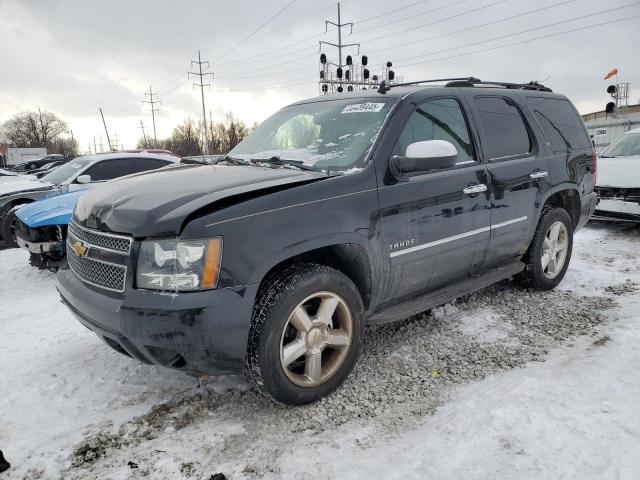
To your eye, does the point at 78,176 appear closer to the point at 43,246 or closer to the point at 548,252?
the point at 43,246

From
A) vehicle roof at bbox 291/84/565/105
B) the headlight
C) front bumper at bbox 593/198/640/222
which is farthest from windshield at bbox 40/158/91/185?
front bumper at bbox 593/198/640/222

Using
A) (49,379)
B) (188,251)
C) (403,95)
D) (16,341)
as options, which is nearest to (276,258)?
(188,251)

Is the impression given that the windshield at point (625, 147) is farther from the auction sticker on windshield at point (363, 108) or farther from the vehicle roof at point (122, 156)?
the vehicle roof at point (122, 156)

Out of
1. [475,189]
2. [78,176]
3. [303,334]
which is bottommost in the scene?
[303,334]

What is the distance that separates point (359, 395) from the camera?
3.00 m

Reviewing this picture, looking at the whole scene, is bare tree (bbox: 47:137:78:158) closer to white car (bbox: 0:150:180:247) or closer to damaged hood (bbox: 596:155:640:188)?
white car (bbox: 0:150:180:247)

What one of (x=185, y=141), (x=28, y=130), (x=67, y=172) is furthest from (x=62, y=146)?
(x=67, y=172)

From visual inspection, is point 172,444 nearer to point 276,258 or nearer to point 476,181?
point 276,258

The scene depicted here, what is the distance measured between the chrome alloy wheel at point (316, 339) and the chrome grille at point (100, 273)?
94cm

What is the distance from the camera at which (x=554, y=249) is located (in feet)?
16.1

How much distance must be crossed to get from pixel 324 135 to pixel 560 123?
2797 millimetres

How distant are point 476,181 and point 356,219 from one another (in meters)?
1.31

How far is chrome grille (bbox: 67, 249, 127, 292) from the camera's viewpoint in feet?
8.51

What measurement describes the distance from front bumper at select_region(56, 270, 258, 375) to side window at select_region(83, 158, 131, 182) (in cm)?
614
